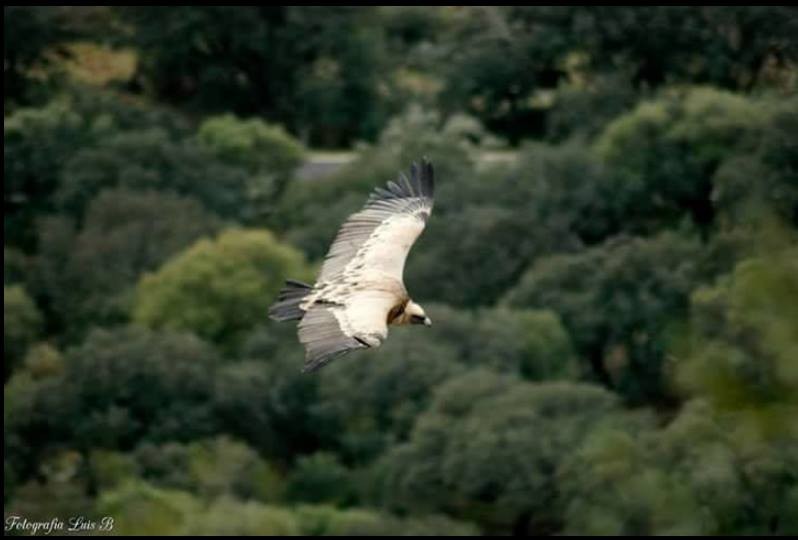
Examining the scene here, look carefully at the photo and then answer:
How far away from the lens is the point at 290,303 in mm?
15688

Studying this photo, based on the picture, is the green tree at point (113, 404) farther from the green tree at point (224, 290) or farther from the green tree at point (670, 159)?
the green tree at point (670, 159)

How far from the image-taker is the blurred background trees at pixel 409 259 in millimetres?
35312

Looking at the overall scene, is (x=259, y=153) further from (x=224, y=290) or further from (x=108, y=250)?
(x=224, y=290)

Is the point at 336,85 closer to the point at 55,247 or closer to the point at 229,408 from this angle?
the point at 55,247

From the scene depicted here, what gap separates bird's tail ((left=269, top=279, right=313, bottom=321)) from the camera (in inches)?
609

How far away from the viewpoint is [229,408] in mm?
40125

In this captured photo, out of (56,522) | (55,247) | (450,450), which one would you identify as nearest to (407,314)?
(56,522)

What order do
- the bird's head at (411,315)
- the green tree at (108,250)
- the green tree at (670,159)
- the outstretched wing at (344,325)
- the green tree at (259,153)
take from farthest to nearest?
the green tree at (259,153), the green tree at (670,159), the green tree at (108,250), the bird's head at (411,315), the outstretched wing at (344,325)

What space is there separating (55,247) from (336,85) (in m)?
17.7

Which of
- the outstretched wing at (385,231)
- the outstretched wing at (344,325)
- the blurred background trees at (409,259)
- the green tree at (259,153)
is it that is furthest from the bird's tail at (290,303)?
the green tree at (259,153)

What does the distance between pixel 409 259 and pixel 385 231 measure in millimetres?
30408

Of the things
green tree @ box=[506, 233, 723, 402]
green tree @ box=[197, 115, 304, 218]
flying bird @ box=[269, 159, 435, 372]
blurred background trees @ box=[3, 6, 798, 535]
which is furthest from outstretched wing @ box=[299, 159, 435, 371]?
green tree @ box=[197, 115, 304, 218]

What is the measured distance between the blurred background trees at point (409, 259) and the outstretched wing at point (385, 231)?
361cm

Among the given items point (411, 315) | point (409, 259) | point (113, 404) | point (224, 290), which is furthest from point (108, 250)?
point (411, 315)
